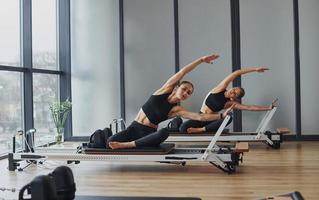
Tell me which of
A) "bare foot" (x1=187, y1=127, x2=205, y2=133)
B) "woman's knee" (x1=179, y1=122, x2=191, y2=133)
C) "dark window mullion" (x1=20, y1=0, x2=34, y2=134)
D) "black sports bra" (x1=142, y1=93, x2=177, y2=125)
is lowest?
"bare foot" (x1=187, y1=127, x2=205, y2=133)

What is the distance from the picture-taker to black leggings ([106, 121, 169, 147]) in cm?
549

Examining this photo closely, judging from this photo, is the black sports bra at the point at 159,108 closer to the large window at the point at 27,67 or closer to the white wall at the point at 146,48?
the large window at the point at 27,67

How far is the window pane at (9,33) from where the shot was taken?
7.28 meters

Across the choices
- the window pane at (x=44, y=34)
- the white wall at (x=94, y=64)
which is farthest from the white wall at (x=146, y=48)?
the window pane at (x=44, y=34)

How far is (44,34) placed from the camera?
8.80 m

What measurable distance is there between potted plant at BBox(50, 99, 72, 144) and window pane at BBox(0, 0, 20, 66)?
4.35ft

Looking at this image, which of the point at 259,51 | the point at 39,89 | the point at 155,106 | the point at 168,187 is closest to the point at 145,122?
the point at 155,106

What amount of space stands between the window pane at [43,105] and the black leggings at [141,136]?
3156mm

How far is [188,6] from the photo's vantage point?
920 cm

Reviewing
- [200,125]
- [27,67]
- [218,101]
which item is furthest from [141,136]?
[27,67]

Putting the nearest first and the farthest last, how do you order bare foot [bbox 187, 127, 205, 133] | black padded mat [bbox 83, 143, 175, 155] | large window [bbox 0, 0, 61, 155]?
black padded mat [bbox 83, 143, 175, 155] → large window [bbox 0, 0, 61, 155] → bare foot [bbox 187, 127, 205, 133]

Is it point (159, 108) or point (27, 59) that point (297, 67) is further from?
point (27, 59)

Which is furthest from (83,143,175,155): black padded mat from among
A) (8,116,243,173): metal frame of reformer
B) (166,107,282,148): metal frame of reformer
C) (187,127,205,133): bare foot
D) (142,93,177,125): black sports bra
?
(187,127,205,133): bare foot

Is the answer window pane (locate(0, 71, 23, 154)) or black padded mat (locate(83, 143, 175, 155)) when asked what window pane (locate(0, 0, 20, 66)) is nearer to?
window pane (locate(0, 71, 23, 154))
